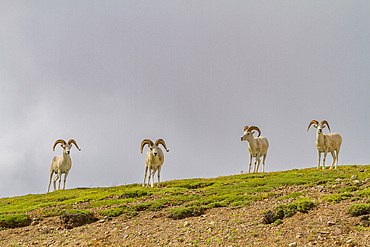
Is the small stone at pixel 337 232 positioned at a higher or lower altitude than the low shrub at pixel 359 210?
lower

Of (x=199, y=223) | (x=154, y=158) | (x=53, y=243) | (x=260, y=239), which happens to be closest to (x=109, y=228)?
(x=53, y=243)

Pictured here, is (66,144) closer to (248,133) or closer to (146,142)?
(146,142)

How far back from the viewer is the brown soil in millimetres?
12539

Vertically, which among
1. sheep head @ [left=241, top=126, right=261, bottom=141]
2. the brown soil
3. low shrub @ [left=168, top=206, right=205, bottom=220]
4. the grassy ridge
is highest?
sheep head @ [left=241, top=126, right=261, bottom=141]

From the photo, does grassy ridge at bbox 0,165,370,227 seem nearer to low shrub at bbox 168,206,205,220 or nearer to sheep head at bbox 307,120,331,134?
low shrub at bbox 168,206,205,220

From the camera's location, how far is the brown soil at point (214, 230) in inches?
494

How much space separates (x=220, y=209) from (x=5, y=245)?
10.2m

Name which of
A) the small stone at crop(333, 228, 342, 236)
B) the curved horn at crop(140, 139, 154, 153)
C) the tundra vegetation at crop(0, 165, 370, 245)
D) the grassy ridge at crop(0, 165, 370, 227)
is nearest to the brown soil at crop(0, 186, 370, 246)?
the small stone at crop(333, 228, 342, 236)

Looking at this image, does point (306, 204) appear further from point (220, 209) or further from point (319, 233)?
Result: point (220, 209)

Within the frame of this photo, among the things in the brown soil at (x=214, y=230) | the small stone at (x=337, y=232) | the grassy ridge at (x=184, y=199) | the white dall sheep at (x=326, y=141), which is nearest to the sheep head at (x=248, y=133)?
the white dall sheep at (x=326, y=141)

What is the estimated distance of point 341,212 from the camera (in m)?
14.2

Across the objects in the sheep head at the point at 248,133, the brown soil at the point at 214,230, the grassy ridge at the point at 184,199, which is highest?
the sheep head at the point at 248,133

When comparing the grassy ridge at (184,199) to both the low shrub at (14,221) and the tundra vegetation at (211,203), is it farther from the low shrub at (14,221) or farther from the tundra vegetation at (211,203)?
the low shrub at (14,221)

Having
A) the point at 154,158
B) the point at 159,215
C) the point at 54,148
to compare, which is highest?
the point at 54,148
